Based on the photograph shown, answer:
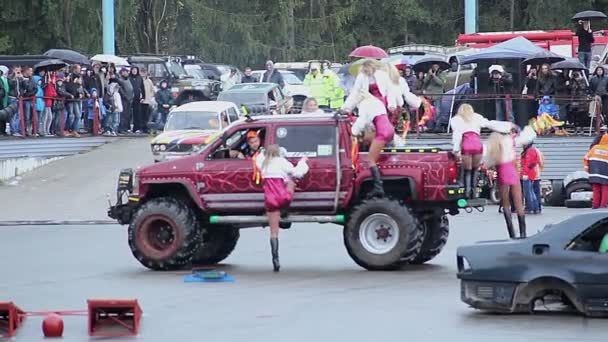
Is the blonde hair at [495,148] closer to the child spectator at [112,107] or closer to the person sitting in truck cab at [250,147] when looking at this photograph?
the person sitting in truck cab at [250,147]

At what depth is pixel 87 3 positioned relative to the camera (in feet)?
194

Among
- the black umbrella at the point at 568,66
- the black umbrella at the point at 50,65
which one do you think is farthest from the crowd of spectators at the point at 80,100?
the black umbrella at the point at 568,66

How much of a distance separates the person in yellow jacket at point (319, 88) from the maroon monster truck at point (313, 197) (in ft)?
50.3

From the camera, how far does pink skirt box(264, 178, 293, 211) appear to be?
739 inches

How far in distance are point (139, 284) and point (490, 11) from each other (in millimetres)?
52573

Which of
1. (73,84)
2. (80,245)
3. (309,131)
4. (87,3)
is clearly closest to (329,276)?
(309,131)

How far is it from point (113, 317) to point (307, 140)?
529cm

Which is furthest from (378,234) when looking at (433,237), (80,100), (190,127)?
(80,100)

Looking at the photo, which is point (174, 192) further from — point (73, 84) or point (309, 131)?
point (73, 84)

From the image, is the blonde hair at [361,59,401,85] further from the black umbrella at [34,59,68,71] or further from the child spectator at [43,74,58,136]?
the black umbrella at [34,59,68,71]

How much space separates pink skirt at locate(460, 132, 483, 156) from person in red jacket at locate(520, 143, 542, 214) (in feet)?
27.9

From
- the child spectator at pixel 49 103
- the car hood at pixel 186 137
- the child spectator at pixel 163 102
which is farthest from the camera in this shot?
the child spectator at pixel 163 102

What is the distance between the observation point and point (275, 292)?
56.6ft

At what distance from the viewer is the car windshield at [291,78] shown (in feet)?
154
